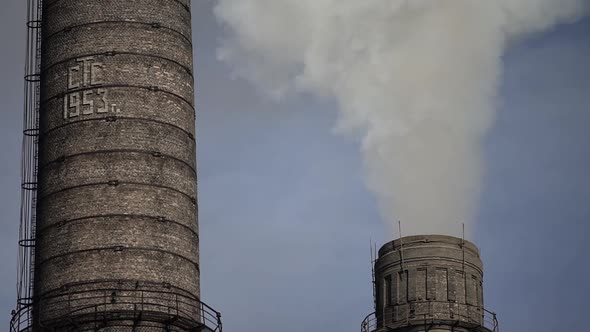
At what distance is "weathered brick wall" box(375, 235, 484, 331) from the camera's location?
55188 mm

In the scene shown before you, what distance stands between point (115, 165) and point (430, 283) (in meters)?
12.6

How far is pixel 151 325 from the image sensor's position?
46.6m

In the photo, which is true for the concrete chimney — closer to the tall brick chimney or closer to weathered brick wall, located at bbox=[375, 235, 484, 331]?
weathered brick wall, located at bbox=[375, 235, 484, 331]

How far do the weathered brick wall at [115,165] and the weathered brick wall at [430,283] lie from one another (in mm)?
9084

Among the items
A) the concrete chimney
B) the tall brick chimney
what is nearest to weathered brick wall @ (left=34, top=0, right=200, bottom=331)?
the tall brick chimney

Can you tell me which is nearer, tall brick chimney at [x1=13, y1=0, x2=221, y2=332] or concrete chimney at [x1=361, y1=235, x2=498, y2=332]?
tall brick chimney at [x1=13, y1=0, x2=221, y2=332]

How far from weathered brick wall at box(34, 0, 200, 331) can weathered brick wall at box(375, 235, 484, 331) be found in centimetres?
908

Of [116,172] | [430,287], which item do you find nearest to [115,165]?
[116,172]

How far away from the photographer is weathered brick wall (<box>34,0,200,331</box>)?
4725 cm

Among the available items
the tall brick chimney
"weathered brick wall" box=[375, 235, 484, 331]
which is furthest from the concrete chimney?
the tall brick chimney

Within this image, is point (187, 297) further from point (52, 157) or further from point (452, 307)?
point (452, 307)

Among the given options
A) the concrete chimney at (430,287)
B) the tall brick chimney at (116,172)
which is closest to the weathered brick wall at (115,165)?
the tall brick chimney at (116,172)

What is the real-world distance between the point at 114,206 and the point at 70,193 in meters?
1.39

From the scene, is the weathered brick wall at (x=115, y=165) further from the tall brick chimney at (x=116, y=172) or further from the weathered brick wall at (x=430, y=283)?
the weathered brick wall at (x=430, y=283)
